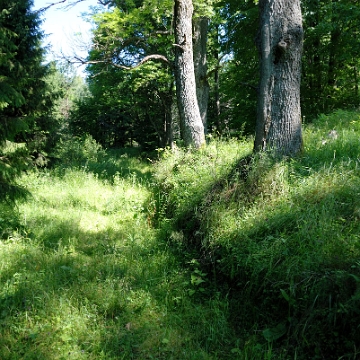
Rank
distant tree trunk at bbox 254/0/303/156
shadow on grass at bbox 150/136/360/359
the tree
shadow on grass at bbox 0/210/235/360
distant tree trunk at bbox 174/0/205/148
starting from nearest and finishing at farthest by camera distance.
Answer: shadow on grass at bbox 150/136/360/359, shadow on grass at bbox 0/210/235/360, distant tree trunk at bbox 254/0/303/156, distant tree trunk at bbox 174/0/205/148, the tree

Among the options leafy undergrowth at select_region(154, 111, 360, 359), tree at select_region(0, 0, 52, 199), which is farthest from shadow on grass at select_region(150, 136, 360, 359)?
tree at select_region(0, 0, 52, 199)

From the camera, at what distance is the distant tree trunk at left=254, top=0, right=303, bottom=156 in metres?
4.77

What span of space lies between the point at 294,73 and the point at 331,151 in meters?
1.32

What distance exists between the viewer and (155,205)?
6.49 meters

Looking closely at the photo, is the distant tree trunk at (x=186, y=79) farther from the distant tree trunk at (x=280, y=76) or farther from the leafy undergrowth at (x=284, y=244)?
the distant tree trunk at (x=280, y=76)

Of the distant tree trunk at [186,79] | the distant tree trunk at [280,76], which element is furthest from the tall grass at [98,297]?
the distant tree trunk at [186,79]

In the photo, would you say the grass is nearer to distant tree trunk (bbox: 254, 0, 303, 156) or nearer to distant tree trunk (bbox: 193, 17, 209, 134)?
distant tree trunk (bbox: 254, 0, 303, 156)

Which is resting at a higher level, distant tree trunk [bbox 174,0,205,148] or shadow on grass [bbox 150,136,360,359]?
distant tree trunk [bbox 174,0,205,148]

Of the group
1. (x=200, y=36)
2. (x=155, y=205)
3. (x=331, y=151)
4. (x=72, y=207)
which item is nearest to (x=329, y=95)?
(x=200, y=36)

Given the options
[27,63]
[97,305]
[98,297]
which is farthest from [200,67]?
[97,305]

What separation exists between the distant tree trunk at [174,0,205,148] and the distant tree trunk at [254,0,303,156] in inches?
131

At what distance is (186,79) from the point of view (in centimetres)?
821

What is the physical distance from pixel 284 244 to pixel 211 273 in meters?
1.10

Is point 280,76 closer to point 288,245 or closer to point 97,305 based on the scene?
point 288,245
